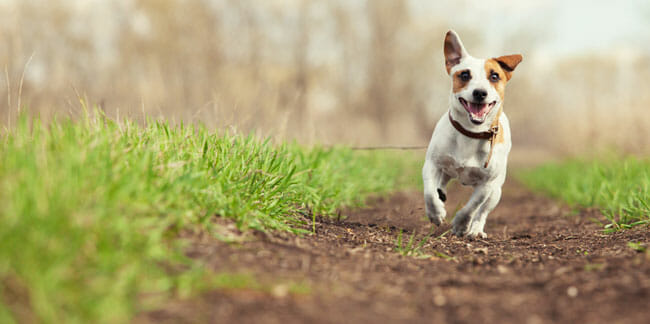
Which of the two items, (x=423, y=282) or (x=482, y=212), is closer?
(x=423, y=282)

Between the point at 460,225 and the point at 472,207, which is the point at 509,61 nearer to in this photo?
the point at 472,207

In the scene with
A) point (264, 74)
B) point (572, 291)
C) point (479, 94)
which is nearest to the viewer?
point (572, 291)

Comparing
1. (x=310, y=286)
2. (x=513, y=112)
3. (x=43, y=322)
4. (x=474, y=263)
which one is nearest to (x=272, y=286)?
(x=310, y=286)

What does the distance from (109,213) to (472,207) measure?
9.17 feet

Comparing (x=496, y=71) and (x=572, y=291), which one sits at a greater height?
(x=496, y=71)

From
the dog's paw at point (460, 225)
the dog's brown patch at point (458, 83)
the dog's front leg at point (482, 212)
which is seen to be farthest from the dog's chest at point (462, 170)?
the dog's brown patch at point (458, 83)

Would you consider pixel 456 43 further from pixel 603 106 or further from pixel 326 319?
pixel 603 106

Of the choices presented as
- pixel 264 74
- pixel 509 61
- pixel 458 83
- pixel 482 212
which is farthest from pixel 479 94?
pixel 264 74

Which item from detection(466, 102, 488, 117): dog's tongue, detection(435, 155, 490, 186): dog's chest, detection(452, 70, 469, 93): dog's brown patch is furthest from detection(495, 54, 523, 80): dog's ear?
detection(435, 155, 490, 186): dog's chest

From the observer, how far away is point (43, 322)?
1699 mm

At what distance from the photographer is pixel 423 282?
2.51 m

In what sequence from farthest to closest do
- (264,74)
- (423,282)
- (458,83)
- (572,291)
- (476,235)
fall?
(264,74) → (476,235) → (458,83) → (423,282) → (572,291)

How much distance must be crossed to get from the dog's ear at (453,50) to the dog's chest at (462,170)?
777 mm

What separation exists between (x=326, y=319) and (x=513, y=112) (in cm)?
3852
